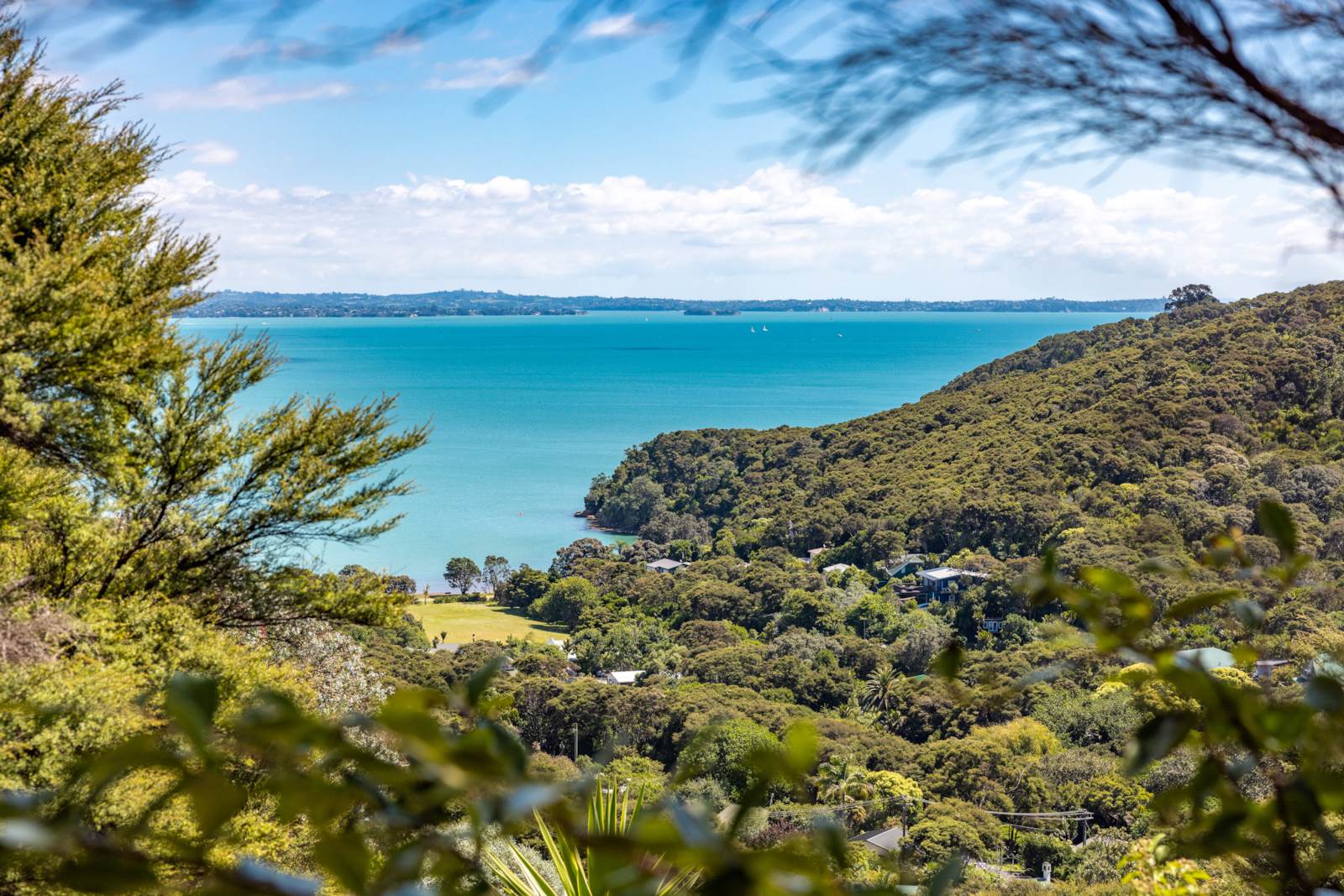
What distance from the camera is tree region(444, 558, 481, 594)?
110 feet

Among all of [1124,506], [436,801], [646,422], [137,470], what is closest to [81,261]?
A: [137,470]

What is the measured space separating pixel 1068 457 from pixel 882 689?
13.6 m

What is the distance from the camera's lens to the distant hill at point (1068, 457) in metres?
25.5

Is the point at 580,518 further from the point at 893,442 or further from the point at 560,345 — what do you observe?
the point at 560,345

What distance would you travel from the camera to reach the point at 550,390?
82.1 m

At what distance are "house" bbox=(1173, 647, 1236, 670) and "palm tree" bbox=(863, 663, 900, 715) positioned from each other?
2115 cm

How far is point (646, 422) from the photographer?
65.5 metres

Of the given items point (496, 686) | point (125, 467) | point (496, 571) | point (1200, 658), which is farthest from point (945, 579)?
point (1200, 658)

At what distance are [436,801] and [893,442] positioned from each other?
43.3 metres

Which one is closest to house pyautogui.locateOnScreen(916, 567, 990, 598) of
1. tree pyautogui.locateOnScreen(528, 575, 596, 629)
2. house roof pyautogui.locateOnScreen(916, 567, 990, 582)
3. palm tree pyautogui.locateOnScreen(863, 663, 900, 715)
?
house roof pyautogui.locateOnScreen(916, 567, 990, 582)

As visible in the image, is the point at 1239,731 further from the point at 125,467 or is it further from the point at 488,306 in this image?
the point at 488,306

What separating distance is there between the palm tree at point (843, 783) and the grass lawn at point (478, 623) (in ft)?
42.8

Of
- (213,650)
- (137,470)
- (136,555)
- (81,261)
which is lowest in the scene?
(213,650)

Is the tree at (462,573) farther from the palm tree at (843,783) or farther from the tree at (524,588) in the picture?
the palm tree at (843,783)
